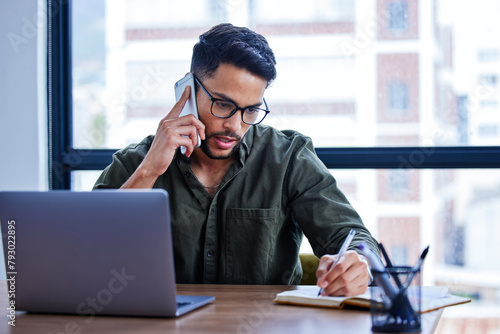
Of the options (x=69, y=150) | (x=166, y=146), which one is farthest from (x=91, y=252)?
(x=69, y=150)

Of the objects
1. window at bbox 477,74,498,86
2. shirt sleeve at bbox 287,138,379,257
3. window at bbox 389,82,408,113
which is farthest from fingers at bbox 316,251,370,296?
window at bbox 477,74,498,86

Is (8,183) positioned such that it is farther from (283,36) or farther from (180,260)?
(283,36)

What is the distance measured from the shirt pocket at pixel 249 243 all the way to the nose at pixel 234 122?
0.26 meters

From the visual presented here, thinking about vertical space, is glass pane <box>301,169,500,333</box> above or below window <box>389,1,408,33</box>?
below

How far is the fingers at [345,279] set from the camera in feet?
4.32

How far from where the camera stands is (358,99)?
8.59ft

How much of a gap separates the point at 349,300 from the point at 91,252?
1.77 ft

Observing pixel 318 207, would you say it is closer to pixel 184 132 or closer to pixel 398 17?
pixel 184 132

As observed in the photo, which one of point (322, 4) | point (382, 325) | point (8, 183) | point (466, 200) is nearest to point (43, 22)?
point (8, 183)

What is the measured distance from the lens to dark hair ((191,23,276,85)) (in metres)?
1.86

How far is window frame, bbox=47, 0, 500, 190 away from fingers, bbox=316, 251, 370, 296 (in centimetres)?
126

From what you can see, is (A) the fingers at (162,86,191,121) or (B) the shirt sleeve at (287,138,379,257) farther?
(A) the fingers at (162,86,191,121)

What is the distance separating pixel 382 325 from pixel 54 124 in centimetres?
207

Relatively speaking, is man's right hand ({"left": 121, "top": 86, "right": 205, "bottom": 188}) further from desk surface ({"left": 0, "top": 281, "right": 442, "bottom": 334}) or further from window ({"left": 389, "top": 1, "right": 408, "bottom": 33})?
window ({"left": 389, "top": 1, "right": 408, "bottom": 33})
